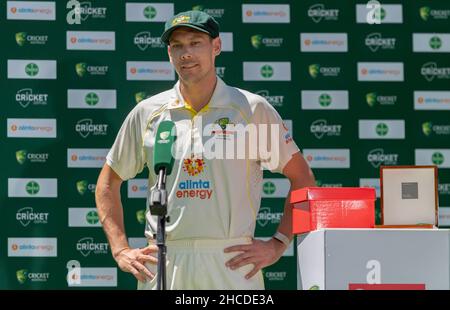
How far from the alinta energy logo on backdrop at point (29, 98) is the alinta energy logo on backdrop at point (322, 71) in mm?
1748

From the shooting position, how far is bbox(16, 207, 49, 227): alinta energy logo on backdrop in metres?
5.92

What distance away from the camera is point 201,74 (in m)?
3.24

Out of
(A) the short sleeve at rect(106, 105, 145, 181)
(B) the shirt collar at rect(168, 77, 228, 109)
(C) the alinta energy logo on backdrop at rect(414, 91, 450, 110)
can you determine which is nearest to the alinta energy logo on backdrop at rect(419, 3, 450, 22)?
(C) the alinta energy logo on backdrop at rect(414, 91, 450, 110)

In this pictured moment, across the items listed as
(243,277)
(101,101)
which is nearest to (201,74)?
(243,277)

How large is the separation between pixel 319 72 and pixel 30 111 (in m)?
1.90

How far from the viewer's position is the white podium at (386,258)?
2.62 m

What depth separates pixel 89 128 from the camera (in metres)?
6.00

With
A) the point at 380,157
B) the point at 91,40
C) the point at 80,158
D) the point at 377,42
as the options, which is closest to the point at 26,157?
the point at 80,158

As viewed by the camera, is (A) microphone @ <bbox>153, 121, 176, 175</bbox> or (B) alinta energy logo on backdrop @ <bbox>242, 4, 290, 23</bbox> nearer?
(A) microphone @ <bbox>153, 121, 176, 175</bbox>

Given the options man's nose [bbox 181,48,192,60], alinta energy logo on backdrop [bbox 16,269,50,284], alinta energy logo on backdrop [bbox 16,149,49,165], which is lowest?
alinta energy logo on backdrop [bbox 16,269,50,284]

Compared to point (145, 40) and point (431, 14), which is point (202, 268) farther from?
point (431, 14)

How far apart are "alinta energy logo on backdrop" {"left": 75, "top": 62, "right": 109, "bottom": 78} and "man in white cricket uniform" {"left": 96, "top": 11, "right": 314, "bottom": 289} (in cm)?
268

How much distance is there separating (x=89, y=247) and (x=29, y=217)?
430 millimetres

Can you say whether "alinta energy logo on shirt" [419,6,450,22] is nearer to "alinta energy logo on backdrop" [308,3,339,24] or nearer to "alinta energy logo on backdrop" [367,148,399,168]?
"alinta energy logo on backdrop" [308,3,339,24]
